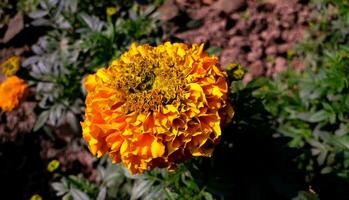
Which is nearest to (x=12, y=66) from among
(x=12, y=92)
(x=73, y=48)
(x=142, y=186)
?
(x=12, y=92)

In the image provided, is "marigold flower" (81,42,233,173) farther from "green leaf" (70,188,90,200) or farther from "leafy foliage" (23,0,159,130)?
"leafy foliage" (23,0,159,130)

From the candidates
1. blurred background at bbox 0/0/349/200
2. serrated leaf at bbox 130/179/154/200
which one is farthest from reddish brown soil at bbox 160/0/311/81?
serrated leaf at bbox 130/179/154/200

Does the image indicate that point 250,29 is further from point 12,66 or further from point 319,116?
point 12,66

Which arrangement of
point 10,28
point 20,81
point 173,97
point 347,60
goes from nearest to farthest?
point 173,97, point 347,60, point 20,81, point 10,28

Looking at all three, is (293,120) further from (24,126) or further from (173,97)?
(24,126)

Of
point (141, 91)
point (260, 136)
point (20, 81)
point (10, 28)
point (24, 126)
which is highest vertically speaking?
point (141, 91)

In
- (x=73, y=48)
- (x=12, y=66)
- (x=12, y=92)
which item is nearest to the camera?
(x=12, y=66)

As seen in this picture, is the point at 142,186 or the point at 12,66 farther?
the point at 12,66

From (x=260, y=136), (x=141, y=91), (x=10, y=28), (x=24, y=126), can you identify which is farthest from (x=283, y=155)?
(x=10, y=28)
